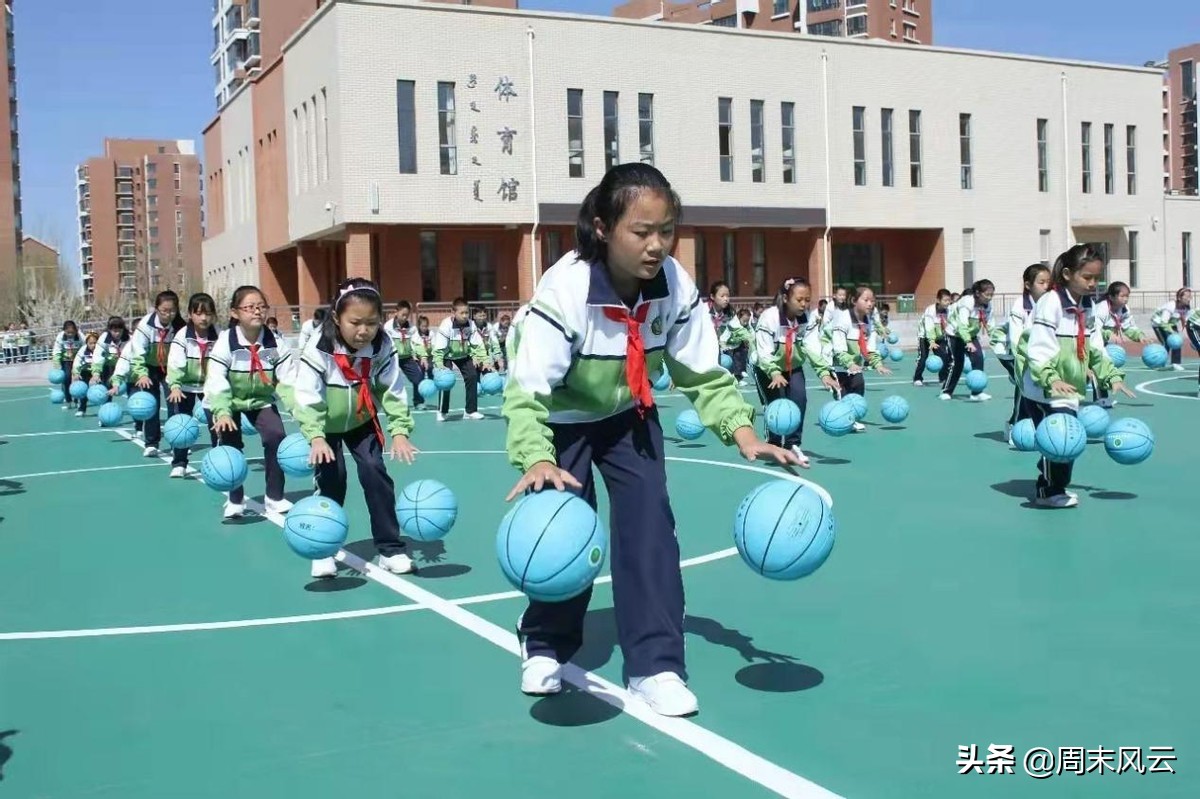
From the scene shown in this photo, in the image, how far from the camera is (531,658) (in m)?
5.24

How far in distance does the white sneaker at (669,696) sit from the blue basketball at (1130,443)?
6667mm

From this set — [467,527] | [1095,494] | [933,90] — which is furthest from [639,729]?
[933,90]

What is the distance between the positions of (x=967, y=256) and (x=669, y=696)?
50.3m

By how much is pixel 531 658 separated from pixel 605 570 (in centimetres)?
266

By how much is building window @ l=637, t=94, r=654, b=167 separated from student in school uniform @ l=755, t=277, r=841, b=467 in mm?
32724

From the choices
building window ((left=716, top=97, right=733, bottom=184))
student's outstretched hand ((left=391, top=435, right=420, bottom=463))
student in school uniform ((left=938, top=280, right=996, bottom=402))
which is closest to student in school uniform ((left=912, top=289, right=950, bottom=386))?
student in school uniform ((left=938, top=280, right=996, bottom=402))

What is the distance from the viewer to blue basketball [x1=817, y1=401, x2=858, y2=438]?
14242 millimetres

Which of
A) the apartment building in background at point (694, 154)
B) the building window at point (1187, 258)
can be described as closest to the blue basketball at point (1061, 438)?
the apartment building in background at point (694, 154)

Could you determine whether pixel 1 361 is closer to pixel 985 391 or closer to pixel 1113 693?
pixel 985 391

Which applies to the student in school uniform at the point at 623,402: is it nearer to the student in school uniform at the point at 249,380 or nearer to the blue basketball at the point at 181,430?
the student in school uniform at the point at 249,380

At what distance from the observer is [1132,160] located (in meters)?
56.7

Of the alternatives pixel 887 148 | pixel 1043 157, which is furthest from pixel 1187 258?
pixel 887 148

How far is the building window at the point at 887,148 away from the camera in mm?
50344

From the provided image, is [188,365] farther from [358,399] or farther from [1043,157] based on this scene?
[1043,157]
